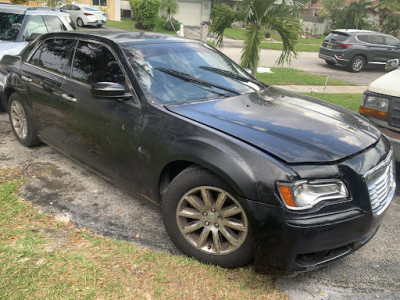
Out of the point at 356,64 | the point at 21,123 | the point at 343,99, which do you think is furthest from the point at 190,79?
the point at 356,64

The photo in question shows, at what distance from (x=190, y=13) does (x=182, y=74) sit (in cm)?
3929

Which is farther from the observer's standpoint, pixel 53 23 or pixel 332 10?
pixel 332 10

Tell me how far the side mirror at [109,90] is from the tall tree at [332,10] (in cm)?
3835

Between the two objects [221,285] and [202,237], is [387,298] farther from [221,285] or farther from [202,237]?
[202,237]

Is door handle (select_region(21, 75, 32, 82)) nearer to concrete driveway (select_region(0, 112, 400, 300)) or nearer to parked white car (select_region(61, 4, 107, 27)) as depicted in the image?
concrete driveway (select_region(0, 112, 400, 300))

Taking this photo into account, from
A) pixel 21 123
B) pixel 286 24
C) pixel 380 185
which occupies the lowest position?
pixel 21 123

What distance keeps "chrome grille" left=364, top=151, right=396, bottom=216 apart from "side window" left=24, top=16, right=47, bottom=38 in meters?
6.59

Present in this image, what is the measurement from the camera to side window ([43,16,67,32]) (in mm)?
Result: 7121

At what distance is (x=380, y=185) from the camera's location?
2605mm

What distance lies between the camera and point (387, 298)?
258 centimetres

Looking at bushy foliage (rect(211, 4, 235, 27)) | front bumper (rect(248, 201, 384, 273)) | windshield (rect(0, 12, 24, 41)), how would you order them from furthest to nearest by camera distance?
bushy foliage (rect(211, 4, 235, 27)) < windshield (rect(0, 12, 24, 41)) < front bumper (rect(248, 201, 384, 273))

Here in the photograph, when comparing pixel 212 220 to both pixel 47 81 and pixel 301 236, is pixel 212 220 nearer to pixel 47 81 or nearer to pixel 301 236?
pixel 301 236

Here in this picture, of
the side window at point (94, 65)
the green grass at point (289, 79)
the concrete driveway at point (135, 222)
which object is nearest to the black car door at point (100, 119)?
the side window at point (94, 65)

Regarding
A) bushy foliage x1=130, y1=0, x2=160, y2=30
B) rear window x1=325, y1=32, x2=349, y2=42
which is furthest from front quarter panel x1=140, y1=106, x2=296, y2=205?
bushy foliage x1=130, y1=0, x2=160, y2=30
